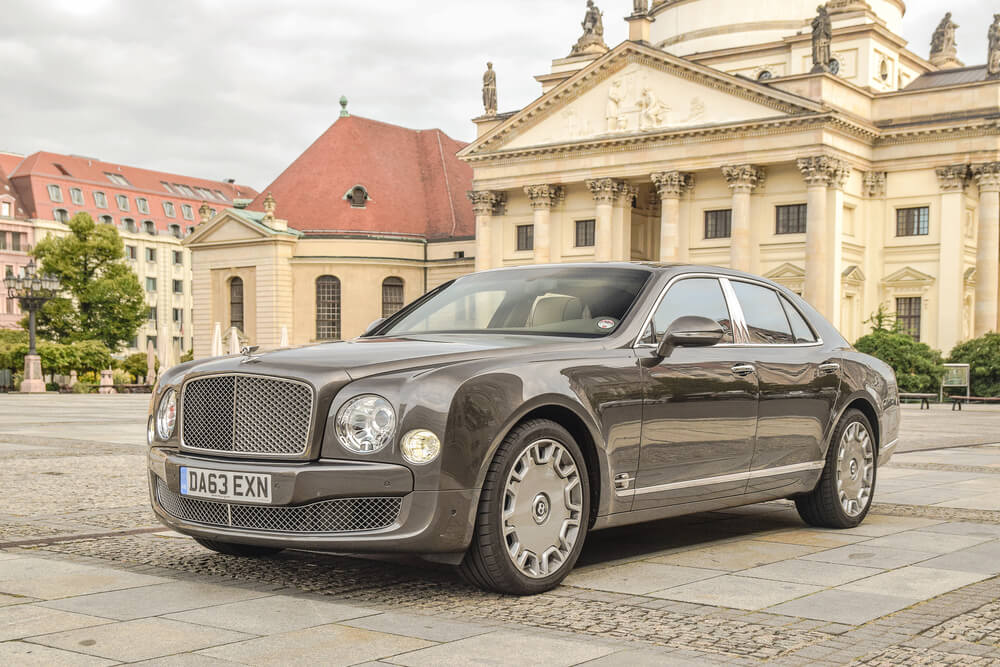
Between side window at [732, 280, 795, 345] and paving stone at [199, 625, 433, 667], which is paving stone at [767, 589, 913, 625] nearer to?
paving stone at [199, 625, 433, 667]

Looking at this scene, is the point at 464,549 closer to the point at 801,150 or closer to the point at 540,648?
the point at 540,648

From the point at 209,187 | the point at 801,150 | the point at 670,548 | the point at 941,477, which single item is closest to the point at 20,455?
the point at 670,548

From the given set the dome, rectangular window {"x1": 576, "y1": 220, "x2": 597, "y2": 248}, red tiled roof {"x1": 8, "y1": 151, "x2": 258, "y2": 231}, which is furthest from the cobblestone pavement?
red tiled roof {"x1": 8, "y1": 151, "x2": 258, "y2": 231}

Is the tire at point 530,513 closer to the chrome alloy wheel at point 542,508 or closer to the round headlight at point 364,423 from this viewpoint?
the chrome alloy wheel at point 542,508

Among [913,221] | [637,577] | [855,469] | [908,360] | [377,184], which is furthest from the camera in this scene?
[377,184]

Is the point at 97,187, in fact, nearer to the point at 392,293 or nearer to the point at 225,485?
the point at 392,293

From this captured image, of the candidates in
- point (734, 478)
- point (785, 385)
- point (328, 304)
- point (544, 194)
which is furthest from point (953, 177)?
point (734, 478)

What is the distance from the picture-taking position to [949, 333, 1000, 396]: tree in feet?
138

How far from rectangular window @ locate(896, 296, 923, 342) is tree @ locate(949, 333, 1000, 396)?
896cm

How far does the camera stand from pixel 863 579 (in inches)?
237

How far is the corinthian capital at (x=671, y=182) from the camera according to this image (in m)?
54.2

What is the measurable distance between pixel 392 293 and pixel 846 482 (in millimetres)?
62211

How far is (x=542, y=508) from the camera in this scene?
5.62 metres

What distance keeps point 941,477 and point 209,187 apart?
103m
